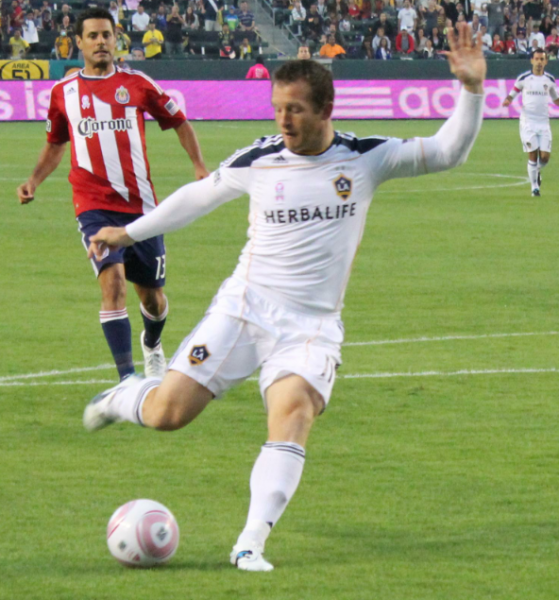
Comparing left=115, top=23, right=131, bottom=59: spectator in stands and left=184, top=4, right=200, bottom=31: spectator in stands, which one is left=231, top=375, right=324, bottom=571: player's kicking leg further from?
left=184, top=4, right=200, bottom=31: spectator in stands

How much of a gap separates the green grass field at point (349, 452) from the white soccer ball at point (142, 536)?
0.21 feet

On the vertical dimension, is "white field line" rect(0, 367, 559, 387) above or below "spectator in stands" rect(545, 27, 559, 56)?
above

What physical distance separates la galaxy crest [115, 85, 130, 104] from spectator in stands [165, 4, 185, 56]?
2816cm

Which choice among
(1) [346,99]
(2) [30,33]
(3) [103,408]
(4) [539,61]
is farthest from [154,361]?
(2) [30,33]

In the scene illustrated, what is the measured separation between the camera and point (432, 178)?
2219cm

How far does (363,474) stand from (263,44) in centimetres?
3266

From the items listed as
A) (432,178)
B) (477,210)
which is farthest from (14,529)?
(432,178)

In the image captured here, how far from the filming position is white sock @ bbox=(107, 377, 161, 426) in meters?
5.42

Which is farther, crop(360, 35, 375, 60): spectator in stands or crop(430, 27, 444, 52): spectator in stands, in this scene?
crop(430, 27, 444, 52): spectator in stands

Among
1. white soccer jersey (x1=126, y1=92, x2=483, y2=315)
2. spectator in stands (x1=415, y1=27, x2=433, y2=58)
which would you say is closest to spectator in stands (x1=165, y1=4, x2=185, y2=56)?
spectator in stands (x1=415, y1=27, x2=433, y2=58)

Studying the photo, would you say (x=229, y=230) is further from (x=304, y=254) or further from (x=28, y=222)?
(x=304, y=254)

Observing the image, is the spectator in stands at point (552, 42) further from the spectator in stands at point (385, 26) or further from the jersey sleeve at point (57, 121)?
the jersey sleeve at point (57, 121)

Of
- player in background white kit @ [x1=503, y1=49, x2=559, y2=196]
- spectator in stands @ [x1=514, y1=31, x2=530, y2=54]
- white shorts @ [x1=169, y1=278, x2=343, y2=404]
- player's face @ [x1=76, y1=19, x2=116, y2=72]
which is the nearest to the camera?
white shorts @ [x1=169, y1=278, x2=343, y2=404]

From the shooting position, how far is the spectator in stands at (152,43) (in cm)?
3441
